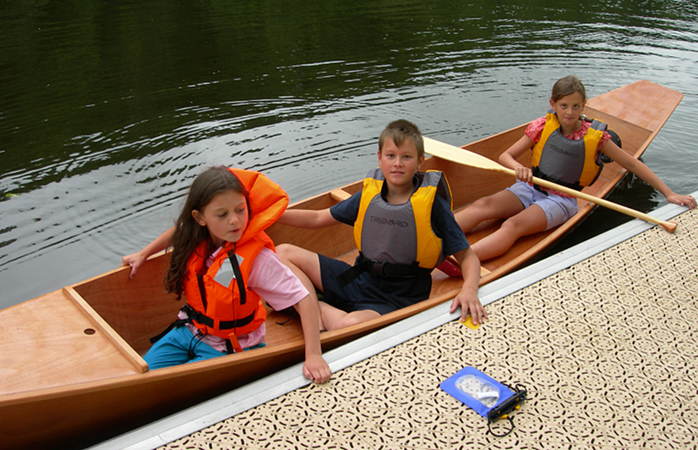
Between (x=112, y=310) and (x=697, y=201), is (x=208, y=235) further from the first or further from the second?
(x=697, y=201)

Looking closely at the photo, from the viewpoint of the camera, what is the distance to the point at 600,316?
2762 millimetres

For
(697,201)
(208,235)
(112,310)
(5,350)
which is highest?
(208,235)

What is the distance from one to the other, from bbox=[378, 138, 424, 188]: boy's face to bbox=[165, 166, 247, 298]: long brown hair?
680 mm

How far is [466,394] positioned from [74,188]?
3.60 meters

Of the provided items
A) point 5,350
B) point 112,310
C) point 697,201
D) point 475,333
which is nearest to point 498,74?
point 697,201

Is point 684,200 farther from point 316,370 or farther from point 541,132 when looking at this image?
Answer: point 316,370

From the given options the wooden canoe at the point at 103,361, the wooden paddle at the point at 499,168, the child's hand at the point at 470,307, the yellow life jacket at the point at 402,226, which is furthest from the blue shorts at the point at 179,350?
the wooden paddle at the point at 499,168

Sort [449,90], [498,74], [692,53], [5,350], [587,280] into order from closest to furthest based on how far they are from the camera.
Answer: [5,350] → [587,280] → [449,90] → [498,74] → [692,53]

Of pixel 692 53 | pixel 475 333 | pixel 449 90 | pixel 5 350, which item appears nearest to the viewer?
pixel 5 350

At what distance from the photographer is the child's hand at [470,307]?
8.76ft

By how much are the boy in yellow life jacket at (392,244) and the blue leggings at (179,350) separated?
54cm

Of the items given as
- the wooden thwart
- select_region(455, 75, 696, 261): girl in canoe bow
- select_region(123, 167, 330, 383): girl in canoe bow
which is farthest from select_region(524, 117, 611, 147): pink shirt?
the wooden thwart

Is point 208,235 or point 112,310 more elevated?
point 208,235

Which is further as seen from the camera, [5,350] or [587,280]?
[587,280]
